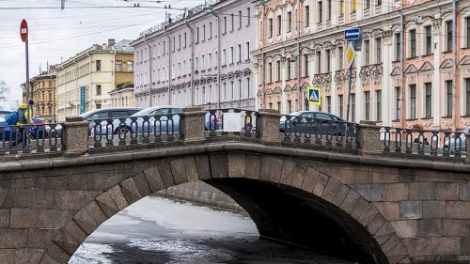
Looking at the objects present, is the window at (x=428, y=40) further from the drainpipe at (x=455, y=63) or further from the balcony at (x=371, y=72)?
the balcony at (x=371, y=72)

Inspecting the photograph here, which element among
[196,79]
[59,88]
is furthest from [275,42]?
[59,88]

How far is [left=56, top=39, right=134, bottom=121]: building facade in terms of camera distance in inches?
4449

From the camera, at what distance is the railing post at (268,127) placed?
22.6 meters

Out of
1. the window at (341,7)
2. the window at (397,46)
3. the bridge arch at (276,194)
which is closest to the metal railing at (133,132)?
the bridge arch at (276,194)

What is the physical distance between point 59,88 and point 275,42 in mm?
73284

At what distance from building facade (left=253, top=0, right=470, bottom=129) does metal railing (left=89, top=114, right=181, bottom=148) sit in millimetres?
24073

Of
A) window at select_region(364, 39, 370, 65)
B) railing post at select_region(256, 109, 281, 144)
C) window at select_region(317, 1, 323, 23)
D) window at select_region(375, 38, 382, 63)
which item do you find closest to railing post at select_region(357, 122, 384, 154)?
railing post at select_region(256, 109, 281, 144)

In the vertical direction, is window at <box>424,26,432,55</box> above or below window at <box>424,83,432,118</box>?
above

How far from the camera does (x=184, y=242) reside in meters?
33.0

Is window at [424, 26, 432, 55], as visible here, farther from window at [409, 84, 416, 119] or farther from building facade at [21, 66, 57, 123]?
building facade at [21, 66, 57, 123]

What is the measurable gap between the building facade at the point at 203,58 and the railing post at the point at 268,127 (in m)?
46.3

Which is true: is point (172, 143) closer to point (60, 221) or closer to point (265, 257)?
point (60, 221)

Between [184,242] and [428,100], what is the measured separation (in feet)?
60.0

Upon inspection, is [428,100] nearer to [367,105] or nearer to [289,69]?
[367,105]
